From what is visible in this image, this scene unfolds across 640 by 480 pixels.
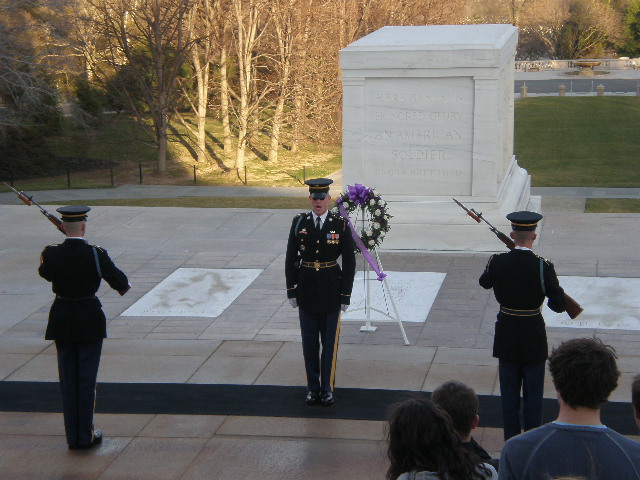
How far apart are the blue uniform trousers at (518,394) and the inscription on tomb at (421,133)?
591cm

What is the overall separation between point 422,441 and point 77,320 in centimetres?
338

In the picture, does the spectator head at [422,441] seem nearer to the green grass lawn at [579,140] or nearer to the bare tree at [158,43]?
the green grass lawn at [579,140]

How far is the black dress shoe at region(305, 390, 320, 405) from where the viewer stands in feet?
21.1

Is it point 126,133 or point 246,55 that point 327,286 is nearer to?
point 246,55

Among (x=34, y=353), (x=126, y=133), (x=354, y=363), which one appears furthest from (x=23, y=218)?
(x=126, y=133)

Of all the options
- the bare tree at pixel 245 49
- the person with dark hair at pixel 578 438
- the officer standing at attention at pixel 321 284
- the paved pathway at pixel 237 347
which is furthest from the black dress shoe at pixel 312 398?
the bare tree at pixel 245 49

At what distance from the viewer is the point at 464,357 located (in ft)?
24.3

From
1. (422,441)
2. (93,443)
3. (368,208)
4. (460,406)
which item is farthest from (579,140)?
(422,441)

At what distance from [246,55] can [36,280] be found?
1673cm

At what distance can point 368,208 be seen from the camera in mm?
7945

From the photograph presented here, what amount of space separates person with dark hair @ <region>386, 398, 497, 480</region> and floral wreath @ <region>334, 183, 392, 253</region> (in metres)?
4.93

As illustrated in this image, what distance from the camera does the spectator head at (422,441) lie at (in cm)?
287

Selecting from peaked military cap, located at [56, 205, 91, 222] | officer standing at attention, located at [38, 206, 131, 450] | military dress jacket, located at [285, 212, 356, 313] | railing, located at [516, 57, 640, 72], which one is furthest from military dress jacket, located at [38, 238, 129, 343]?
railing, located at [516, 57, 640, 72]

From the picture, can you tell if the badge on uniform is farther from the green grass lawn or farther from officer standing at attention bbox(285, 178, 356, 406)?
the green grass lawn
